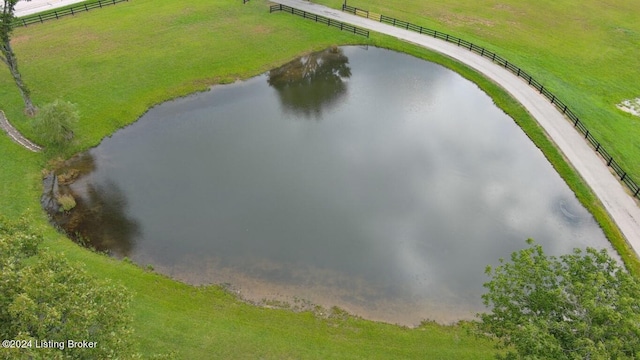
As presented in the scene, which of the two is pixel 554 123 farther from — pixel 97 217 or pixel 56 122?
pixel 56 122

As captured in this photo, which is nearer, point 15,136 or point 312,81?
point 15,136

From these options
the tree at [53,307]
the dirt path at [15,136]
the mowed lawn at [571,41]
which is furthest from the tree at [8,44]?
the mowed lawn at [571,41]

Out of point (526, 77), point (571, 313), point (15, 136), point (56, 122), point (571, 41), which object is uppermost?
point (571, 313)

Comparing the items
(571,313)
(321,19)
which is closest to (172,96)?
(321,19)

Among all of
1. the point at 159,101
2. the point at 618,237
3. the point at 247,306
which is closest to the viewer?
the point at 247,306

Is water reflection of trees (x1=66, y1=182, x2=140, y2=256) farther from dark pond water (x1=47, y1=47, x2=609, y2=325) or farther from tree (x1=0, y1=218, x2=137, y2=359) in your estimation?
tree (x1=0, y1=218, x2=137, y2=359)

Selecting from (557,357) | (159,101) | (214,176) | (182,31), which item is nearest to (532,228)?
(557,357)

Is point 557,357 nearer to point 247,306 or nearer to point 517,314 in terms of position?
point 517,314

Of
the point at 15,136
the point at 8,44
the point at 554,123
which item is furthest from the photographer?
the point at 554,123
